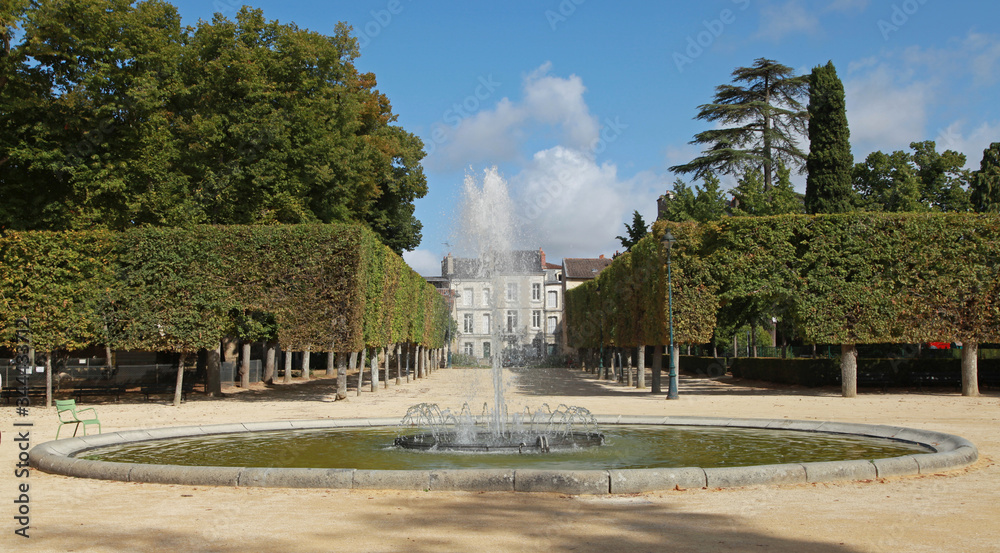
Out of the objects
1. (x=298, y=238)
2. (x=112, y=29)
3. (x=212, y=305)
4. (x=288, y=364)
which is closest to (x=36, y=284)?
(x=212, y=305)

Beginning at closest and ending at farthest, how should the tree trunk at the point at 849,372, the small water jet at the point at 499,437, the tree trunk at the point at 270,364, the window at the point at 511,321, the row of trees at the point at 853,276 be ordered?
the small water jet at the point at 499,437 → the tree trunk at the point at 849,372 → the row of trees at the point at 853,276 → the tree trunk at the point at 270,364 → the window at the point at 511,321

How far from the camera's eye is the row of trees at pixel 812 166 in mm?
39531

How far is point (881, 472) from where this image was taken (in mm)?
8602

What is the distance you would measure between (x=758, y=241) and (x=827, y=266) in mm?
2421

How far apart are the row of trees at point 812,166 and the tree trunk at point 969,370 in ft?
48.8

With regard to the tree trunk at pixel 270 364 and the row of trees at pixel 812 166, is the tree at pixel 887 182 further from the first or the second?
the tree trunk at pixel 270 364

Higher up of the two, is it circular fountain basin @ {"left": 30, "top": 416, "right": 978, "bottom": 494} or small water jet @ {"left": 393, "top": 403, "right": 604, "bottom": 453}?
circular fountain basin @ {"left": 30, "top": 416, "right": 978, "bottom": 494}

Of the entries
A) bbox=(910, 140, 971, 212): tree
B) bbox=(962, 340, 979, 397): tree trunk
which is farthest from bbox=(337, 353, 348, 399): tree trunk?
bbox=(910, 140, 971, 212): tree

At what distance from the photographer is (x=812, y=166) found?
40125 millimetres

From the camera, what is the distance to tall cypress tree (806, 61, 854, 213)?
39250 mm

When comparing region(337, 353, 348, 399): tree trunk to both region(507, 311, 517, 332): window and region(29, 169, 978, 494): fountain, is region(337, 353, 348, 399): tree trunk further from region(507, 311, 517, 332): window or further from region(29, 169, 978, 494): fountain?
region(507, 311, 517, 332): window

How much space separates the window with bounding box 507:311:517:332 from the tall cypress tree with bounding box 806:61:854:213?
140 feet

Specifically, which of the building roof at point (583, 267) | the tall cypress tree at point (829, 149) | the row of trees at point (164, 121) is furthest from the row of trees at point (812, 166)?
the building roof at point (583, 267)

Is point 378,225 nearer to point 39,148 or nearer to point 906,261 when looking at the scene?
point 39,148
